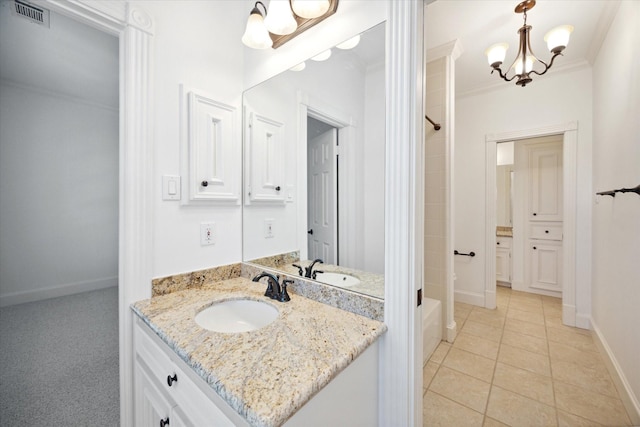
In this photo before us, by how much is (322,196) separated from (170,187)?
811 millimetres

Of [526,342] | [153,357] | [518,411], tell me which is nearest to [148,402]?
[153,357]

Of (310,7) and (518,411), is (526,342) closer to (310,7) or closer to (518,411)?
(518,411)

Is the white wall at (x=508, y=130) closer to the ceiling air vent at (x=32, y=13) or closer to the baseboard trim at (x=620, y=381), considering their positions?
the baseboard trim at (x=620, y=381)

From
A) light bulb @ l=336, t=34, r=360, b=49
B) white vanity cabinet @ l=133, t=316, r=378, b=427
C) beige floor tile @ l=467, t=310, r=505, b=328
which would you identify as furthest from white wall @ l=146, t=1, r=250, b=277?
beige floor tile @ l=467, t=310, r=505, b=328

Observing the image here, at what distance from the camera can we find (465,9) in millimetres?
1888

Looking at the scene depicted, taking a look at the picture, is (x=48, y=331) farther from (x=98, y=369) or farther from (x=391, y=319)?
(x=391, y=319)

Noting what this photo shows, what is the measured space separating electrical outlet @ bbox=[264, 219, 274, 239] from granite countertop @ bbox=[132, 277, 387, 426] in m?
0.46

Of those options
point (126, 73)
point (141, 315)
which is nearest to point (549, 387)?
point (141, 315)

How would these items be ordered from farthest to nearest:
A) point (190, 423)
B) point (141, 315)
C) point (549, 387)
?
point (549, 387), point (141, 315), point (190, 423)

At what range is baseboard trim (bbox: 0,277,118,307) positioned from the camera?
116 inches

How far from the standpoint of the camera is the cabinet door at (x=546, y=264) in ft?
11.2

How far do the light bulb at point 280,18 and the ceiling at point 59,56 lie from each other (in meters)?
1.83

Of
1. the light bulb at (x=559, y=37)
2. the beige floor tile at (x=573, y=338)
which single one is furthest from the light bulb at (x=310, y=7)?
the beige floor tile at (x=573, y=338)

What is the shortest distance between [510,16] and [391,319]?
8.34 feet
